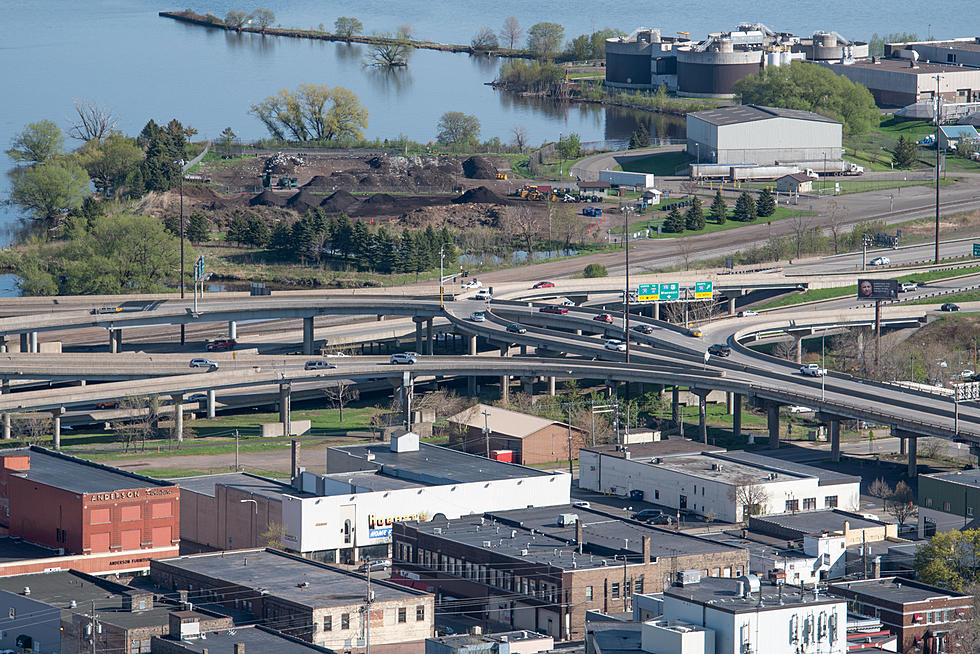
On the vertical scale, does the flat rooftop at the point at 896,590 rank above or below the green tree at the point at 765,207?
below

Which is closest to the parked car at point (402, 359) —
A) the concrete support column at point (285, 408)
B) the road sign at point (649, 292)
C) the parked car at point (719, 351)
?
the concrete support column at point (285, 408)

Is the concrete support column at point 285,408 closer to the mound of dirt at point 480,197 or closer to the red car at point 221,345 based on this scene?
the red car at point 221,345

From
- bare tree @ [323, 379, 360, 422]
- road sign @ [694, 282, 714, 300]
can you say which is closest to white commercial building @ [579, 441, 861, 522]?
bare tree @ [323, 379, 360, 422]

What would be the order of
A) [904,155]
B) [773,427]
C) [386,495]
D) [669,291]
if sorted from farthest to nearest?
[904,155] < [669,291] < [773,427] < [386,495]

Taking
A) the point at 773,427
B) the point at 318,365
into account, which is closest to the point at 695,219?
the point at 318,365

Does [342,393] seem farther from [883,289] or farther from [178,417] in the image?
[883,289]
